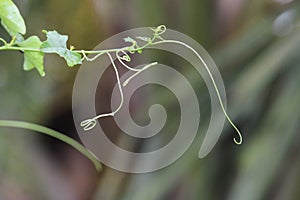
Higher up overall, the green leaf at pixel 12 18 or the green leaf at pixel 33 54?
the green leaf at pixel 12 18

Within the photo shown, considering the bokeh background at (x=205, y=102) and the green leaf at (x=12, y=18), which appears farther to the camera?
the bokeh background at (x=205, y=102)

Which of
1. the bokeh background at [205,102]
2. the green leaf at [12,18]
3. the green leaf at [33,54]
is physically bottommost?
the bokeh background at [205,102]

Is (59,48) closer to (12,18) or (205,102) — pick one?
(12,18)

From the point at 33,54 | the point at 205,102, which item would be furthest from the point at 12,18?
the point at 205,102

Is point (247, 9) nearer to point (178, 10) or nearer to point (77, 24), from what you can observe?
point (178, 10)

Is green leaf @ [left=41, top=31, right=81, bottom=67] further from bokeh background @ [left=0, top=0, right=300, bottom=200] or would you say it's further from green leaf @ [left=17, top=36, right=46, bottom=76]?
bokeh background @ [left=0, top=0, right=300, bottom=200]

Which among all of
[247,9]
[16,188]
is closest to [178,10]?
[247,9]

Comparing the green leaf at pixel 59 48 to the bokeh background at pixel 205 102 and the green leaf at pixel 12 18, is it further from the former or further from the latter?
the bokeh background at pixel 205 102

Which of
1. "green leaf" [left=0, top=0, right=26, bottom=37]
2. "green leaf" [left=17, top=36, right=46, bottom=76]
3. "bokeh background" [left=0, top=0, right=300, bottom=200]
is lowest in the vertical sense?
"bokeh background" [left=0, top=0, right=300, bottom=200]

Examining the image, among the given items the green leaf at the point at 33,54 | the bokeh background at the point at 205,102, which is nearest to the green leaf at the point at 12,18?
the green leaf at the point at 33,54

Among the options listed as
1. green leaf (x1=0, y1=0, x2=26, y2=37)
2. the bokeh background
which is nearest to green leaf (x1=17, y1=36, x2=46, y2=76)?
green leaf (x1=0, y1=0, x2=26, y2=37)
